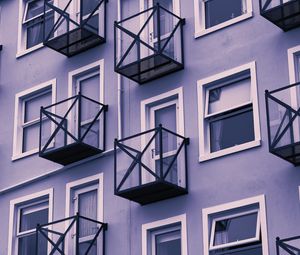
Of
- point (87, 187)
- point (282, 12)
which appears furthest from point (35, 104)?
point (282, 12)

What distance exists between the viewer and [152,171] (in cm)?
2831

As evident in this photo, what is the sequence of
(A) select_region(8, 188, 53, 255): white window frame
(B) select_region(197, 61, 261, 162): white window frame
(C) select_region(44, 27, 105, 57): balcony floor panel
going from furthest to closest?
(C) select_region(44, 27, 105, 57): balcony floor panel
(A) select_region(8, 188, 53, 255): white window frame
(B) select_region(197, 61, 261, 162): white window frame

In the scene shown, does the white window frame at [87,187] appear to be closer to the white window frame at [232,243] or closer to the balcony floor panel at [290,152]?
the white window frame at [232,243]

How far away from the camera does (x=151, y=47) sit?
2967 cm

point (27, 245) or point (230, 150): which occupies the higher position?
point (230, 150)

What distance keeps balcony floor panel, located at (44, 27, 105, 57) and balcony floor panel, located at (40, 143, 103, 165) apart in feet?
10.2

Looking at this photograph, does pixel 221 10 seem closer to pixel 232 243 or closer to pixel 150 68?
pixel 150 68

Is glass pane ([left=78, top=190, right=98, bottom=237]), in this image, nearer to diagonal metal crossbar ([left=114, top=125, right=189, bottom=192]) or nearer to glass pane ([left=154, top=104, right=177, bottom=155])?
diagonal metal crossbar ([left=114, top=125, right=189, bottom=192])

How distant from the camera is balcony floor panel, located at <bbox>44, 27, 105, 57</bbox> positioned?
31953 mm

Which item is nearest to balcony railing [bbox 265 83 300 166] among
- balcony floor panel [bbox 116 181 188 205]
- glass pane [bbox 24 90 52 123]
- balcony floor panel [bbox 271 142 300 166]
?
balcony floor panel [bbox 271 142 300 166]

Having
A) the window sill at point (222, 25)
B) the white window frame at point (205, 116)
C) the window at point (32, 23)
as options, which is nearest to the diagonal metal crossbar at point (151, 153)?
the white window frame at point (205, 116)

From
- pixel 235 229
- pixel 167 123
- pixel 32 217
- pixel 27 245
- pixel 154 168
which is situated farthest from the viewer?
pixel 32 217

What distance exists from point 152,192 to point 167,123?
82.4 inches

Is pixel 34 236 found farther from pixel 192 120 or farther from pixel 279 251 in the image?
pixel 279 251
